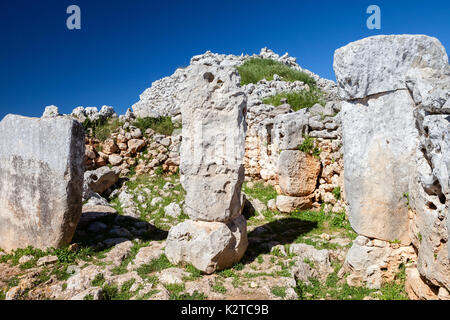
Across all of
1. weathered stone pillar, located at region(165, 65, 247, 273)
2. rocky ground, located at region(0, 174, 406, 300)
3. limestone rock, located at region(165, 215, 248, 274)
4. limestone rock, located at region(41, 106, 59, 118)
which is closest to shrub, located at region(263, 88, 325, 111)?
rocky ground, located at region(0, 174, 406, 300)

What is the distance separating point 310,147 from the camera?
741 cm

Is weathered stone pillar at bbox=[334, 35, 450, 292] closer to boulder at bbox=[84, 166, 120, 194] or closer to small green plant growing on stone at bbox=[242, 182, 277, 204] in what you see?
small green plant growing on stone at bbox=[242, 182, 277, 204]

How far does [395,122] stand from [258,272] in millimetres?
2825

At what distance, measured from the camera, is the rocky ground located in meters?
3.91

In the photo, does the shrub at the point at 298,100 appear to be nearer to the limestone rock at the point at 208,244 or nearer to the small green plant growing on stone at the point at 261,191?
the small green plant growing on stone at the point at 261,191

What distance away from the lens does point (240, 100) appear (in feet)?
15.8

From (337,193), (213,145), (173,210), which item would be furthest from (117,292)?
(337,193)

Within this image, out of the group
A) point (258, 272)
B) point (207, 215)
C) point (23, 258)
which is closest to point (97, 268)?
point (23, 258)

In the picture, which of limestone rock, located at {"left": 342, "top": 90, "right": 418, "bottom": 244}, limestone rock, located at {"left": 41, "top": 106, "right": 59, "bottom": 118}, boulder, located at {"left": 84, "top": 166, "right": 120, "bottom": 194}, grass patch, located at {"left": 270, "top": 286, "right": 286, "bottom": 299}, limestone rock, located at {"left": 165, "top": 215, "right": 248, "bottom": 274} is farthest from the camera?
limestone rock, located at {"left": 41, "top": 106, "right": 59, "bottom": 118}

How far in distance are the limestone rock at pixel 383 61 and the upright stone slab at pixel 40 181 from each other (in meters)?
4.27

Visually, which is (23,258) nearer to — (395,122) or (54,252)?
(54,252)

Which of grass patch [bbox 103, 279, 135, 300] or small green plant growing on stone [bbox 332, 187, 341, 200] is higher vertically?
small green plant growing on stone [bbox 332, 187, 341, 200]

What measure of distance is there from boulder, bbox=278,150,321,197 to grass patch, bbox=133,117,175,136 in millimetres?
5255

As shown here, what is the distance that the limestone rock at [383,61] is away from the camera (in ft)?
11.2
